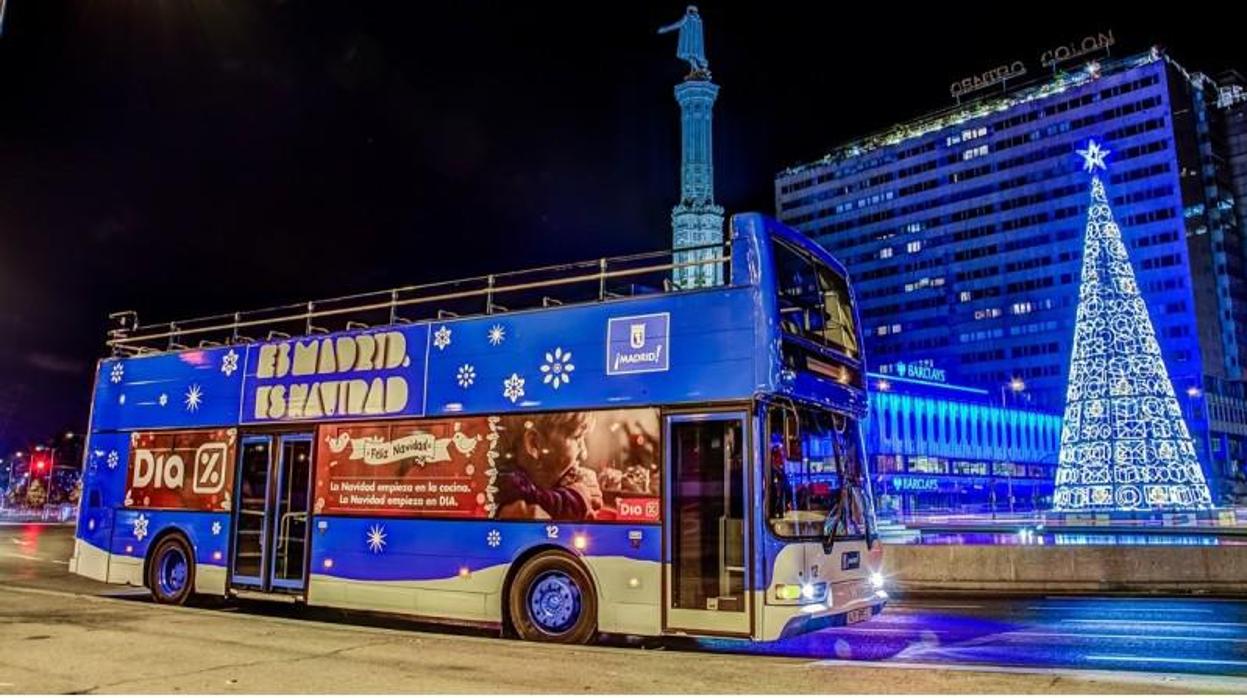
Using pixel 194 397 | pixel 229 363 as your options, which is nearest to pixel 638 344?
pixel 229 363

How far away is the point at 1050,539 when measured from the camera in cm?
2894

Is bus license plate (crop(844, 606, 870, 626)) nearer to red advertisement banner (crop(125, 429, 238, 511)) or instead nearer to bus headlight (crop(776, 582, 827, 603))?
bus headlight (crop(776, 582, 827, 603))

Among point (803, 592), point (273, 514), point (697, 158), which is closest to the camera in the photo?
point (803, 592)

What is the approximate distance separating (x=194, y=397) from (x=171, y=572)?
2.79m

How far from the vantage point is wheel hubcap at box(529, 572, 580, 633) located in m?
10.4

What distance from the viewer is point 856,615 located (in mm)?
9977

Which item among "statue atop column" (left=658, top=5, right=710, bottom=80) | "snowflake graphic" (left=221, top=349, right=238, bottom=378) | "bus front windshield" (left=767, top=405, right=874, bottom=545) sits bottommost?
"bus front windshield" (left=767, top=405, right=874, bottom=545)

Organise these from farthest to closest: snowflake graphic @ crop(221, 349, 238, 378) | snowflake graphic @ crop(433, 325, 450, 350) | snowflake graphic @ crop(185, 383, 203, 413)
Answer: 1. snowflake graphic @ crop(185, 383, 203, 413)
2. snowflake graphic @ crop(221, 349, 238, 378)
3. snowflake graphic @ crop(433, 325, 450, 350)

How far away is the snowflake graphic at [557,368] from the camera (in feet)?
36.2

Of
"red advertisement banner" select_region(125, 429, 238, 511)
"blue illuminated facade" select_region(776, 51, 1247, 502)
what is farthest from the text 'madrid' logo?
"blue illuminated facade" select_region(776, 51, 1247, 502)

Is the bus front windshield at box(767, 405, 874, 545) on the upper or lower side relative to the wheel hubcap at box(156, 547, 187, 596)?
upper

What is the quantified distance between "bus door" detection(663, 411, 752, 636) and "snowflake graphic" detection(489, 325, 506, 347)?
9.30 feet

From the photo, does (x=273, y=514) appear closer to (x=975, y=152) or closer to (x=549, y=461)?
(x=549, y=461)

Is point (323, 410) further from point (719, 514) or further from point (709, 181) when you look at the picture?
point (709, 181)
